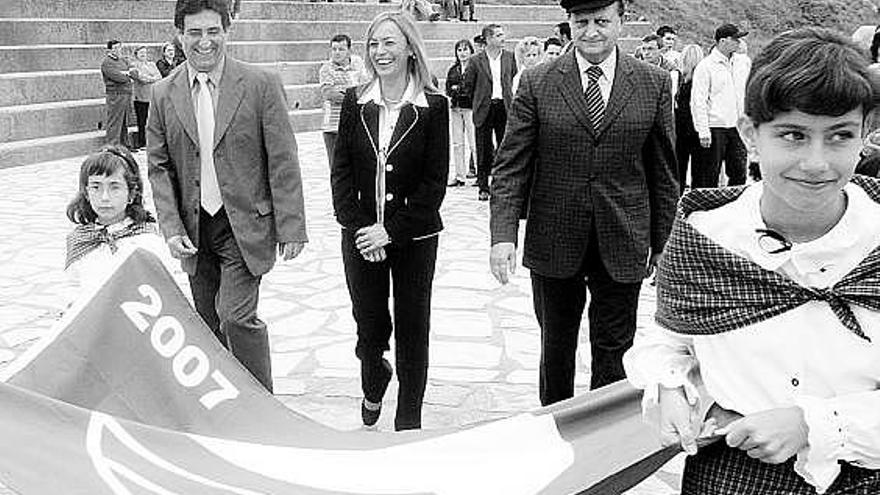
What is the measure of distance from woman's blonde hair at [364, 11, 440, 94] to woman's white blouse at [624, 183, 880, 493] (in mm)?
2687

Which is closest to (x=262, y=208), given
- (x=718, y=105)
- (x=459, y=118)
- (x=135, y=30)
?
(x=718, y=105)

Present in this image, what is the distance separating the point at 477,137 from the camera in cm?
1252

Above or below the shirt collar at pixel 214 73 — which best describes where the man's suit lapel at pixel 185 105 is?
below

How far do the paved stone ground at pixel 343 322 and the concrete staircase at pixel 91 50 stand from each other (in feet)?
15.7

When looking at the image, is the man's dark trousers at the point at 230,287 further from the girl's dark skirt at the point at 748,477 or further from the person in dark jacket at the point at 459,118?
the person in dark jacket at the point at 459,118

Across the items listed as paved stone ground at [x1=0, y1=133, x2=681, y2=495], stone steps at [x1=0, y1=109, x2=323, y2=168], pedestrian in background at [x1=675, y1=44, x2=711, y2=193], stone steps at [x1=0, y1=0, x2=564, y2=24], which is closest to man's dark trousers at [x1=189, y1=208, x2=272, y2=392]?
paved stone ground at [x1=0, y1=133, x2=681, y2=495]

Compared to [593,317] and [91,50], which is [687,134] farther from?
[91,50]

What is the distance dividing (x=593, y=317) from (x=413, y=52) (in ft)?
Result: 4.43

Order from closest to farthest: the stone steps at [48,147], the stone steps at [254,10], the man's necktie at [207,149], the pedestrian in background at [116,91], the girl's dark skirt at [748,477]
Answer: the girl's dark skirt at [748,477]
the man's necktie at [207,149]
the stone steps at [48,147]
the pedestrian in background at [116,91]
the stone steps at [254,10]

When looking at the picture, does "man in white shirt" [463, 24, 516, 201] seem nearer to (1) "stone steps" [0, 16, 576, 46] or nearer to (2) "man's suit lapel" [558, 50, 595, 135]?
(1) "stone steps" [0, 16, 576, 46]

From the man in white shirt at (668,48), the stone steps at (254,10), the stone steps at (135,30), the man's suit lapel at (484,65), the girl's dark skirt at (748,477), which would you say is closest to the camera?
the girl's dark skirt at (748,477)

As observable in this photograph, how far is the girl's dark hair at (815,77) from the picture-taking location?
1.90 meters

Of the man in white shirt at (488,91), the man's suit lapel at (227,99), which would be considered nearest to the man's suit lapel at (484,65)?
the man in white shirt at (488,91)

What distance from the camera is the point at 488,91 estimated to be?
12.3 m
